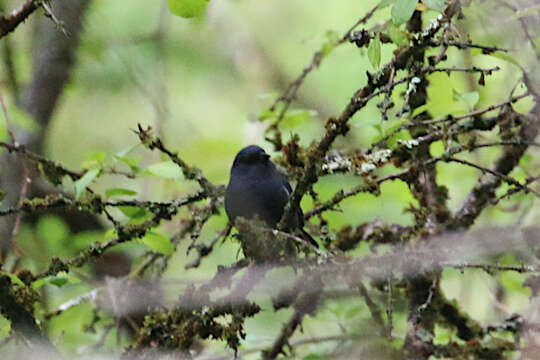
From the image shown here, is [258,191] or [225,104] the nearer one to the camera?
[258,191]

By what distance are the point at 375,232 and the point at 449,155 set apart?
0.89m

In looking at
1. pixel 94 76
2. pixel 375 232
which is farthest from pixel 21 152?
pixel 94 76

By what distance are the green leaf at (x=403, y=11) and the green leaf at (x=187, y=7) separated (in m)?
0.63

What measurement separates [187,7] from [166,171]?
0.75m

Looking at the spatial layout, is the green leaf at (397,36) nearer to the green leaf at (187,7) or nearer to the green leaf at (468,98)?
the green leaf at (187,7)

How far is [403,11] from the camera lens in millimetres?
1805

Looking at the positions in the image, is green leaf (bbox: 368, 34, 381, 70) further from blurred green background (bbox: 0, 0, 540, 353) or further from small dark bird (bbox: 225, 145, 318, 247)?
small dark bird (bbox: 225, 145, 318, 247)

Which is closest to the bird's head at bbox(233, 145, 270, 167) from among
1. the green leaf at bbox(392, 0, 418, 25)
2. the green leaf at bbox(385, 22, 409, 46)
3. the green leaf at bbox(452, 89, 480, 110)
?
the green leaf at bbox(452, 89, 480, 110)

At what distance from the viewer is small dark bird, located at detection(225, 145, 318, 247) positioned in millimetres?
2889

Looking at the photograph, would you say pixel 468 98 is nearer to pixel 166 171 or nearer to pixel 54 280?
pixel 166 171

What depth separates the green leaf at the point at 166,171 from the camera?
253 centimetres

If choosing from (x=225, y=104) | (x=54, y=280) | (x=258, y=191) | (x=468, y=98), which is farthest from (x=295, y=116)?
(x=225, y=104)

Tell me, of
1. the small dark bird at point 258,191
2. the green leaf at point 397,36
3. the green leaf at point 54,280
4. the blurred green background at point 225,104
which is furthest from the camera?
the blurred green background at point 225,104

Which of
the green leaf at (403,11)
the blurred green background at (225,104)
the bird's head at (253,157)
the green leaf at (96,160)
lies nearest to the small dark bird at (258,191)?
the bird's head at (253,157)
